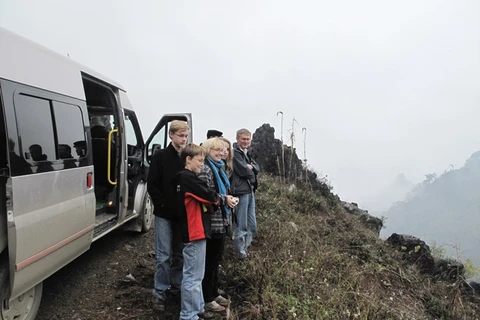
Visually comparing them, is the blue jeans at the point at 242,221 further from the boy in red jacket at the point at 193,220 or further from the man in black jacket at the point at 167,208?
the boy in red jacket at the point at 193,220

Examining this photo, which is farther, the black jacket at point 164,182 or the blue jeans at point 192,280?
the black jacket at point 164,182

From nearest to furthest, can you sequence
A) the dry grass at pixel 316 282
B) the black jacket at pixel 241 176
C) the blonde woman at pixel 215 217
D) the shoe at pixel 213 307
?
the blonde woman at pixel 215 217
the shoe at pixel 213 307
the dry grass at pixel 316 282
the black jacket at pixel 241 176

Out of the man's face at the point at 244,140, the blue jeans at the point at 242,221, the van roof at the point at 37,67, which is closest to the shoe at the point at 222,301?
the blue jeans at the point at 242,221

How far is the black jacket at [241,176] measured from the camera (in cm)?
434

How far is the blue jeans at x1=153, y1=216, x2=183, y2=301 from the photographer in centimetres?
323

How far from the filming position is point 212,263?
10.5ft

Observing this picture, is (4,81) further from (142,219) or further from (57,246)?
(142,219)

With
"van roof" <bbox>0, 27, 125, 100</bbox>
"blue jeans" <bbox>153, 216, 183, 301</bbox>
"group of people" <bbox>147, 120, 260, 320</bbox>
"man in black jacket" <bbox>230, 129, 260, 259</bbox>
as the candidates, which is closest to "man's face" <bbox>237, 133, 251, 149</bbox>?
"man in black jacket" <bbox>230, 129, 260, 259</bbox>

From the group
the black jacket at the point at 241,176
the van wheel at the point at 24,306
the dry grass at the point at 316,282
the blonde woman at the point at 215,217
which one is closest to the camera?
the van wheel at the point at 24,306

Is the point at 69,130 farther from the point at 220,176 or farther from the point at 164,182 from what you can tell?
the point at 220,176

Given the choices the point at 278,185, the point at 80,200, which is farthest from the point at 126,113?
the point at 278,185

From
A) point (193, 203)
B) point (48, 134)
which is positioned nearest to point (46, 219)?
point (48, 134)

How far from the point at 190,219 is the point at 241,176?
170 cm

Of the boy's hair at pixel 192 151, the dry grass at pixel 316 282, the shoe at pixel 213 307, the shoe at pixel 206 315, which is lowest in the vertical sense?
the dry grass at pixel 316 282
